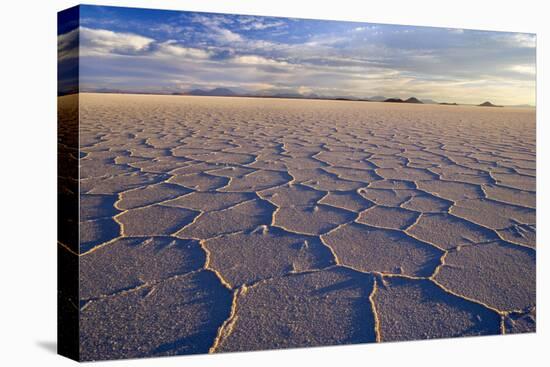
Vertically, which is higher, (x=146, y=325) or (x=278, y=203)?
(x=278, y=203)

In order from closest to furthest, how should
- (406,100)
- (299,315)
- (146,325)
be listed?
(146,325) → (299,315) → (406,100)

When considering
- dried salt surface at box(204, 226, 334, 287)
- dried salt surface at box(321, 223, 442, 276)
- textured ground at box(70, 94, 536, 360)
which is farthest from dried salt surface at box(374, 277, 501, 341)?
dried salt surface at box(204, 226, 334, 287)

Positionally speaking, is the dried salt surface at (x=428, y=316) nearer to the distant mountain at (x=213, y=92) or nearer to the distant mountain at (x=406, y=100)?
the distant mountain at (x=406, y=100)

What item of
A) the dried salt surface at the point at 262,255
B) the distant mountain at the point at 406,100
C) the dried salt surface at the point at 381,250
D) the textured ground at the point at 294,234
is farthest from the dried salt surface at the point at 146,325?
the distant mountain at the point at 406,100

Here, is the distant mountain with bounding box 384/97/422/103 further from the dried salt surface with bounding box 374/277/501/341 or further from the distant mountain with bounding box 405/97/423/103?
the dried salt surface with bounding box 374/277/501/341

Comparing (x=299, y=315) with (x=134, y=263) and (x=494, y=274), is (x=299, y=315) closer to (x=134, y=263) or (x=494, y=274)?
(x=134, y=263)

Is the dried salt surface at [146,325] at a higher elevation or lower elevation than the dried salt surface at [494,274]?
lower

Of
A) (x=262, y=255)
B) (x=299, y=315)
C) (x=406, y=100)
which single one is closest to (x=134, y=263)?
(x=262, y=255)

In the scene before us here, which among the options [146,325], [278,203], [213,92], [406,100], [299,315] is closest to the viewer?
[146,325]
